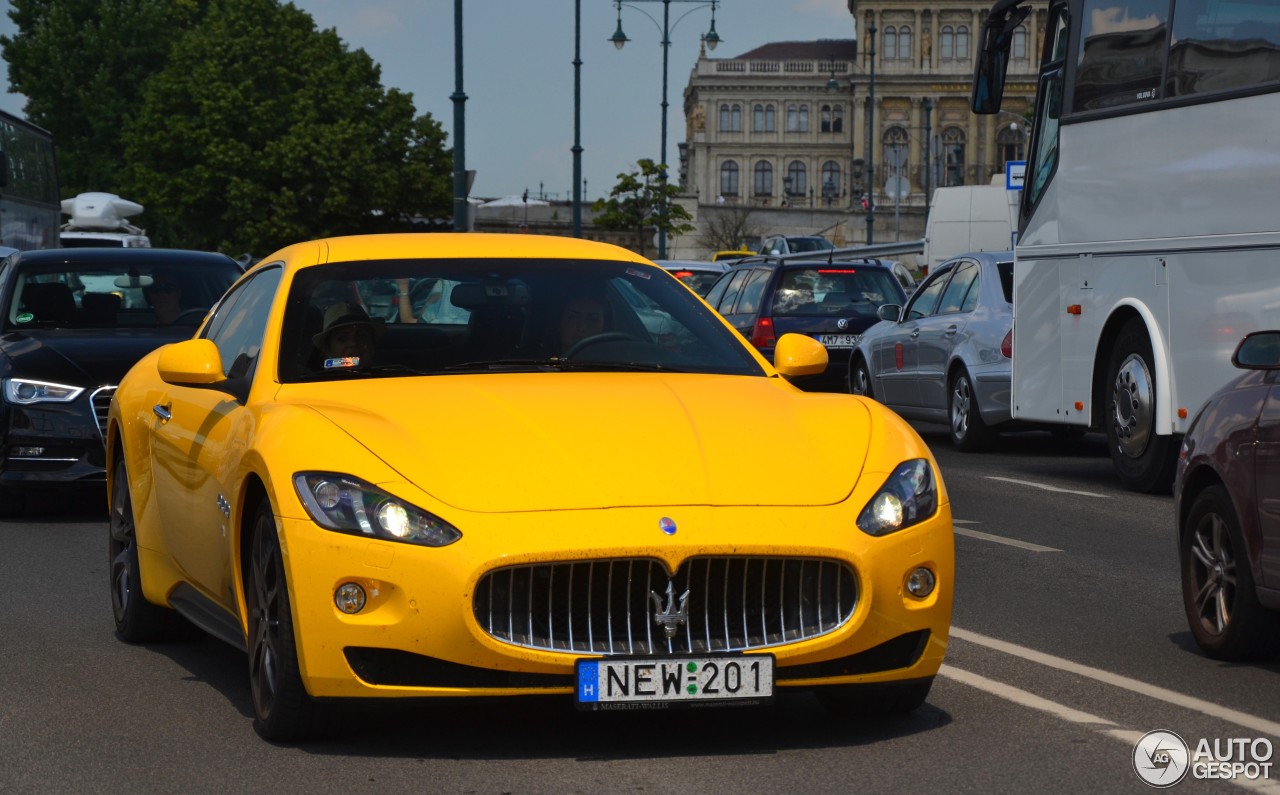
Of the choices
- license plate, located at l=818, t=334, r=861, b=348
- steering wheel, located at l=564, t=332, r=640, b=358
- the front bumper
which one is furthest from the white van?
the front bumper

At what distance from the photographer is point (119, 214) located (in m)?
55.5

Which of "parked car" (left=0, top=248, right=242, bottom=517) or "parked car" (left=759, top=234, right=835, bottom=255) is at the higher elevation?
"parked car" (left=0, top=248, right=242, bottom=517)

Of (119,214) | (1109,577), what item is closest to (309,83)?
(119,214)

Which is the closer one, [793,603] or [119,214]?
[793,603]

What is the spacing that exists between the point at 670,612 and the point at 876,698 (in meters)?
0.87

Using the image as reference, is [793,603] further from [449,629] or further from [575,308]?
[575,308]

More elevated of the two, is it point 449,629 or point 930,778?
point 449,629

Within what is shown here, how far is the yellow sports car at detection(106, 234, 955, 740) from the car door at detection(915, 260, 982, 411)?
38.8ft

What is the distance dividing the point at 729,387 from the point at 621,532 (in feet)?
3.79

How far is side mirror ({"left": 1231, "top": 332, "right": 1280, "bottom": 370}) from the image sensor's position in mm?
6461

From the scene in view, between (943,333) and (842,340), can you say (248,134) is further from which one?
(943,333)

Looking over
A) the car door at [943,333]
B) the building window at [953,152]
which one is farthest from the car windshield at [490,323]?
the building window at [953,152]

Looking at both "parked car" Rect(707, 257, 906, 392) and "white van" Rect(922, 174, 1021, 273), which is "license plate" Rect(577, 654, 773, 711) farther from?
"white van" Rect(922, 174, 1021, 273)

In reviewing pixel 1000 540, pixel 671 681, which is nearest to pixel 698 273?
pixel 1000 540
